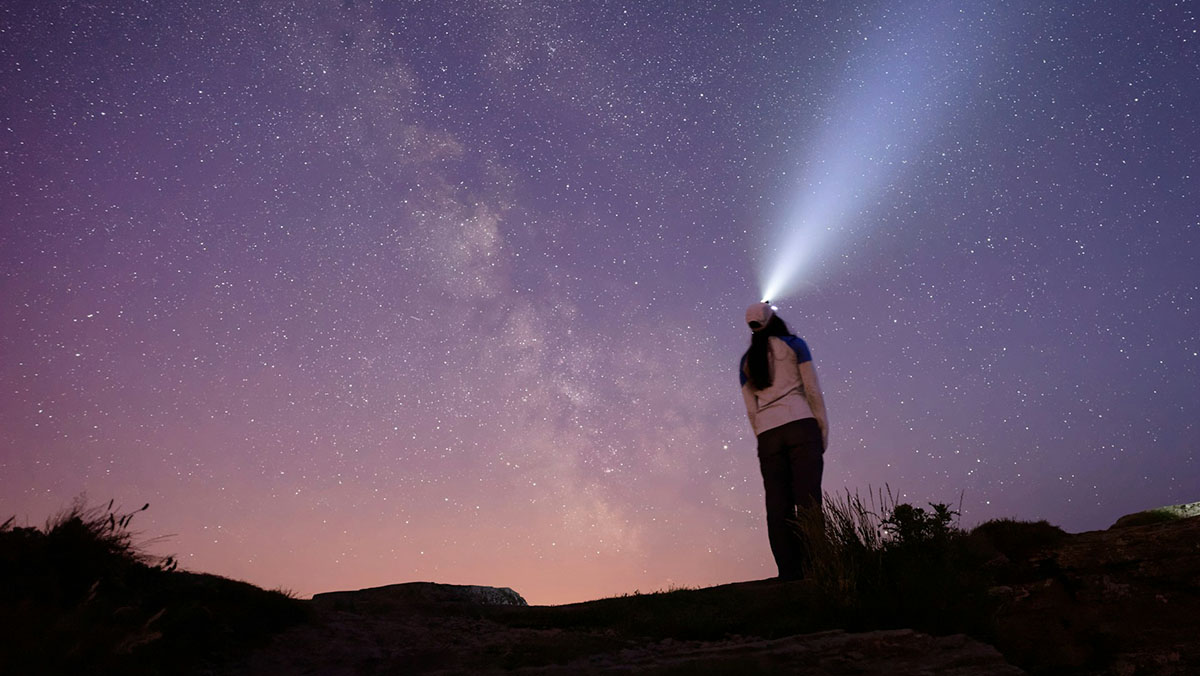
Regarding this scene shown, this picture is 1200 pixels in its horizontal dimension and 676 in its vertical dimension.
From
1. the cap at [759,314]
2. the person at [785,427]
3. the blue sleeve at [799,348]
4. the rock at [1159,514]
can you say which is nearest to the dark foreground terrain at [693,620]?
the person at [785,427]

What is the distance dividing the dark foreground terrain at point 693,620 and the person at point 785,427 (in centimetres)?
50

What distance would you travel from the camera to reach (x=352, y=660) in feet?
14.1

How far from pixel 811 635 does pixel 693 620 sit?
1.06m

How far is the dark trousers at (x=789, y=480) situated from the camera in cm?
616

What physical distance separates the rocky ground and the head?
1873mm

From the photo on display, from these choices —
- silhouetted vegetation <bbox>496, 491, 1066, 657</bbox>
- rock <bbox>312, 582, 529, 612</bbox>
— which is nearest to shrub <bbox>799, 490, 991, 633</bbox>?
silhouetted vegetation <bbox>496, 491, 1066, 657</bbox>

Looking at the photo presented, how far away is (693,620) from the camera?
4.84 metres

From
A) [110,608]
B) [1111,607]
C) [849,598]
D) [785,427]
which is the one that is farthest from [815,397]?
[110,608]

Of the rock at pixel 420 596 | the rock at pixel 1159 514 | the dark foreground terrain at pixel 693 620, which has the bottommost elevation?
the dark foreground terrain at pixel 693 620

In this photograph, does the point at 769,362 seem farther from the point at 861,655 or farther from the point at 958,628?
the point at 861,655

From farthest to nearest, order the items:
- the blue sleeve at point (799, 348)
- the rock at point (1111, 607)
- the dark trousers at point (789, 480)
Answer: the blue sleeve at point (799, 348) < the dark trousers at point (789, 480) < the rock at point (1111, 607)

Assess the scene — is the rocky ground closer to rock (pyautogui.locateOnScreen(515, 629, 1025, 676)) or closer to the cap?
rock (pyautogui.locateOnScreen(515, 629, 1025, 676))

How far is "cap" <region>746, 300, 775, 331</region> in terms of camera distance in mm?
6816

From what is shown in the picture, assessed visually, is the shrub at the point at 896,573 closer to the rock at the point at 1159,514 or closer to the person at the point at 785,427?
the person at the point at 785,427
